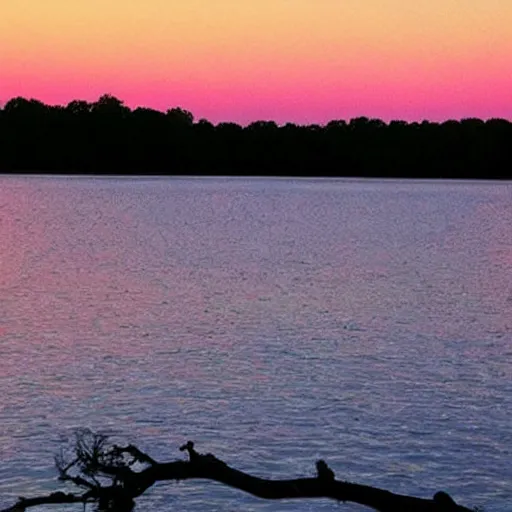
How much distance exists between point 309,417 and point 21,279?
102ft

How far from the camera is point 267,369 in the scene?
27.0m

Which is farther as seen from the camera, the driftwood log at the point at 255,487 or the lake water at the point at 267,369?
the lake water at the point at 267,369

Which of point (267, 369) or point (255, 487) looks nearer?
point (255, 487)

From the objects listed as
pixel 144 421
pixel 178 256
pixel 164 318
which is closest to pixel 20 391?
pixel 144 421

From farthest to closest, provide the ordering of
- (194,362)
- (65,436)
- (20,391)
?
(194,362), (20,391), (65,436)

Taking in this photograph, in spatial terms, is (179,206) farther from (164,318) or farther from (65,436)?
(65,436)

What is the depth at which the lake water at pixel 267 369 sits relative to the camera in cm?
1850

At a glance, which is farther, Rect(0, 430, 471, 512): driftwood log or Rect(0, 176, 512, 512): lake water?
Rect(0, 176, 512, 512): lake water

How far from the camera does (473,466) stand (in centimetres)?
1848

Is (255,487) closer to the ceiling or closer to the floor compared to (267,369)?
closer to the ceiling

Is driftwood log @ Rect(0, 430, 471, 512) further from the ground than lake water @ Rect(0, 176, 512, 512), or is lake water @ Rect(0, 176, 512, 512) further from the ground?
driftwood log @ Rect(0, 430, 471, 512)

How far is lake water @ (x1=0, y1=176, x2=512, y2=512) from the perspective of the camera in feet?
60.7

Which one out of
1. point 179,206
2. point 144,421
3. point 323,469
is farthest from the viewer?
point 179,206

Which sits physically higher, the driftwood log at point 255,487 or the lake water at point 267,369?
the driftwood log at point 255,487
